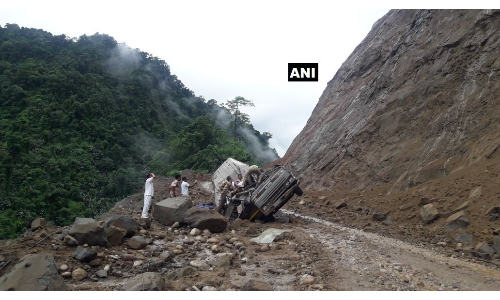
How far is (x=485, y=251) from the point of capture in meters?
7.11

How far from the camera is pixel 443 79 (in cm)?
1439

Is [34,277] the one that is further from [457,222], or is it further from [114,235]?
[457,222]

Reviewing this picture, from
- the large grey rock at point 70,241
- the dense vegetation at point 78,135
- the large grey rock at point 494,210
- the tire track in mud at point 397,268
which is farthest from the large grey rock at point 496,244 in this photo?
the dense vegetation at point 78,135

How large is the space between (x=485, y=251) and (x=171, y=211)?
6.62 meters

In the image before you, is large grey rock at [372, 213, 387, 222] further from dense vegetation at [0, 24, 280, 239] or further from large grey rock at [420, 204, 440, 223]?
dense vegetation at [0, 24, 280, 239]

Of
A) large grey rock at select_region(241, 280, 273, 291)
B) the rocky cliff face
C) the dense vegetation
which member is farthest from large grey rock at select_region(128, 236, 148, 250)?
the dense vegetation

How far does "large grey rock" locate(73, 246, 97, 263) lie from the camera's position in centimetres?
627

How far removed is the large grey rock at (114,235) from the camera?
7262 millimetres

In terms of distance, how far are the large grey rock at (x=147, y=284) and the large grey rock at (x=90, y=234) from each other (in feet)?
7.67

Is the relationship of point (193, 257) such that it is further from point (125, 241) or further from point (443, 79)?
point (443, 79)

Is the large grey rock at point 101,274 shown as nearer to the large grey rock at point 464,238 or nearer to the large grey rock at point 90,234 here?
the large grey rock at point 90,234

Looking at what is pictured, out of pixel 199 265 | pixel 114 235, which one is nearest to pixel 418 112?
pixel 199 265
